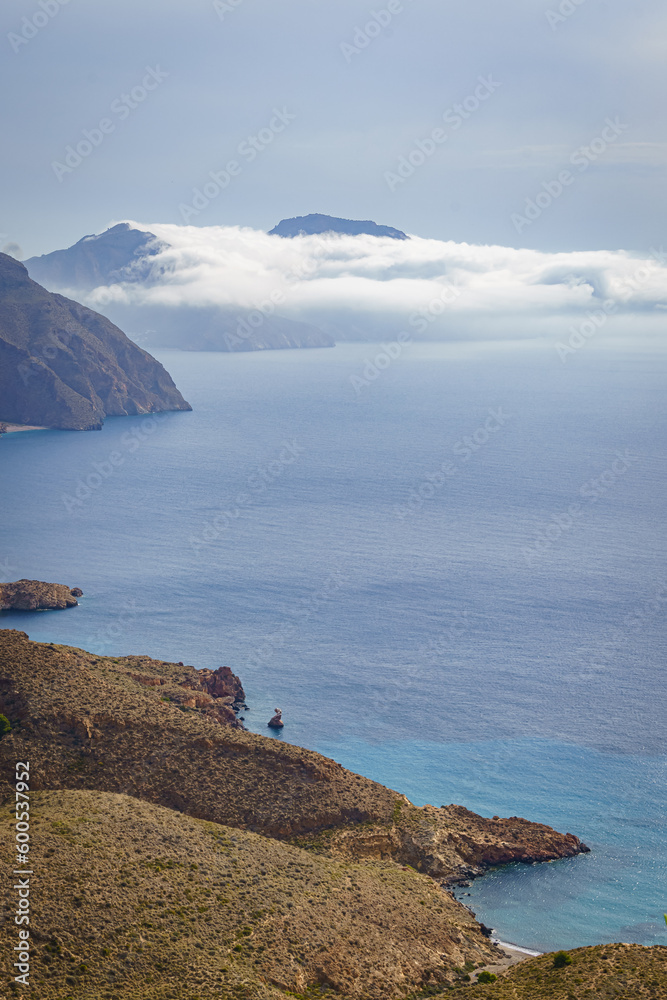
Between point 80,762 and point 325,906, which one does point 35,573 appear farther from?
point 325,906

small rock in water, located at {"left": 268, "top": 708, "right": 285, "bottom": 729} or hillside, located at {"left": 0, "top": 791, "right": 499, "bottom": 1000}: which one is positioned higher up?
small rock in water, located at {"left": 268, "top": 708, "right": 285, "bottom": 729}

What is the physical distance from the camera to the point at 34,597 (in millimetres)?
128750

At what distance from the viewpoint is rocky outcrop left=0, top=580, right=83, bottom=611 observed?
419 feet

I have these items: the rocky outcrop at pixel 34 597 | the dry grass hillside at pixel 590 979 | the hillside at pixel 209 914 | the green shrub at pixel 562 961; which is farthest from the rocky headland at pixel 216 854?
the rocky outcrop at pixel 34 597

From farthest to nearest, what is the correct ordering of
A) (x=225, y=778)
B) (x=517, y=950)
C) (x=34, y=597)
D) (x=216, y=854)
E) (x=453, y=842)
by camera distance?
1. (x=34, y=597)
2. (x=453, y=842)
3. (x=225, y=778)
4. (x=517, y=950)
5. (x=216, y=854)

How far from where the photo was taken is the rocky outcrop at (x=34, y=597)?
419 feet

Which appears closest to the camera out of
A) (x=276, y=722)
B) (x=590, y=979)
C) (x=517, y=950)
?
(x=590, y=979)

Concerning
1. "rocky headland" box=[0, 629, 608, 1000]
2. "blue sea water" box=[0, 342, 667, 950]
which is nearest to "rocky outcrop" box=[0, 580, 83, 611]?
"blue sea water" box=[0, 342, 667, 950]

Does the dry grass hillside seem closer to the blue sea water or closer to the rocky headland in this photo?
the rocky headland

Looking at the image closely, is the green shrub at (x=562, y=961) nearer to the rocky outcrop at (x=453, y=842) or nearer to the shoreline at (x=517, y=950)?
the shoreline at (x=517, y=950)

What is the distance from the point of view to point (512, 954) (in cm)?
5797

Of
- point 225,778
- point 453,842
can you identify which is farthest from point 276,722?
point 453,842

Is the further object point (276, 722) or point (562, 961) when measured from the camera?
point (276, 722)

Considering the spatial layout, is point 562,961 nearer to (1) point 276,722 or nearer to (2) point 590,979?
(2) point 590,979
